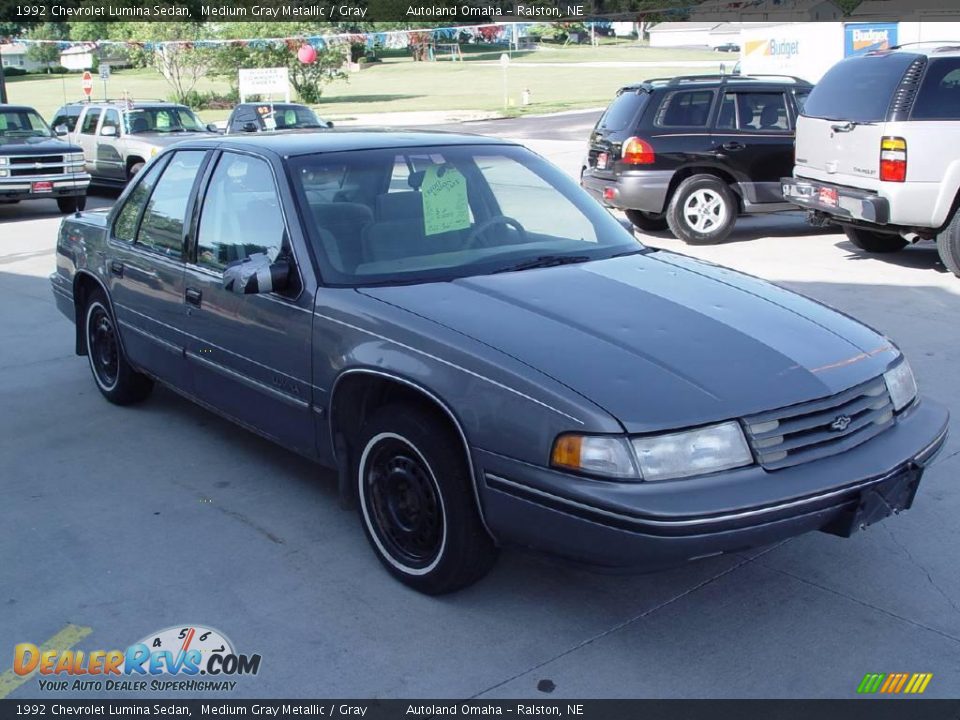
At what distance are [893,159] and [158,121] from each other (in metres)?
13.3

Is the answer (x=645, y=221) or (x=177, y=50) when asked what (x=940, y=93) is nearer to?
(x=645, y=221)

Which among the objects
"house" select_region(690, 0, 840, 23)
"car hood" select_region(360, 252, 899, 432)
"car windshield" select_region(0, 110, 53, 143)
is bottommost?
"car hood" select_region(360, 252, 899, 432)

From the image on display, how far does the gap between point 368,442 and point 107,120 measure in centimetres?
1621

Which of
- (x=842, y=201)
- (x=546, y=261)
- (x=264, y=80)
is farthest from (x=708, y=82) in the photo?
(x=264, y=80)

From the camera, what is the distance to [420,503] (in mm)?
3869

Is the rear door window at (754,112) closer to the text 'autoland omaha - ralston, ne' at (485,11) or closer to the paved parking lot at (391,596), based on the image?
the paved parking lot at (391,596)

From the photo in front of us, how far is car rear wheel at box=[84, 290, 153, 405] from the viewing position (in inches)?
244

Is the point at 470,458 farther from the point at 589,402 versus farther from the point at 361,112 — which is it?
the point at 361,112

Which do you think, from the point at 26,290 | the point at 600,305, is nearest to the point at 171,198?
the point at 600,305

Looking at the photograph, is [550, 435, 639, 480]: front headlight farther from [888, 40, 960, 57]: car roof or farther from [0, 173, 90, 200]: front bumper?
[0, 173, 90, 200]: front bumper

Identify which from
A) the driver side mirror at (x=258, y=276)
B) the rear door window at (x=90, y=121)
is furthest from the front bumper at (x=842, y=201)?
the rear door window at (x=90, y=121)

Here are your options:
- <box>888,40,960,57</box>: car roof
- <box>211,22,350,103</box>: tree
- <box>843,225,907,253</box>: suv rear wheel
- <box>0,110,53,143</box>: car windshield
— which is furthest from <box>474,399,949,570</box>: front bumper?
<box>211,22,350,103</box>: tree

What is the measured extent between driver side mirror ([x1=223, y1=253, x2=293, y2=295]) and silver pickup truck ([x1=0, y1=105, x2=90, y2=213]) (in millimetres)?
12618

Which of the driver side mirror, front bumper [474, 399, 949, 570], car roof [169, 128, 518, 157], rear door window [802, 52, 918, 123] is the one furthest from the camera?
rear door window [802, 52, 918, 123]
